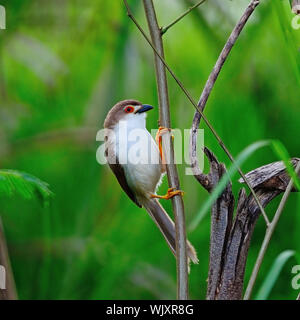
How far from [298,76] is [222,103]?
0.71 metres

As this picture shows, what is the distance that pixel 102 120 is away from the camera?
150 cm

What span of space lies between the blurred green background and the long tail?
248 millimetres

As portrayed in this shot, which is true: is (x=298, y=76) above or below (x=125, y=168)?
above

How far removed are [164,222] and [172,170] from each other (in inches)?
12.5

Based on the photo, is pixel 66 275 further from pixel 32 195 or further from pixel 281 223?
pixel 32 195

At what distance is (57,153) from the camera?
5.65ft

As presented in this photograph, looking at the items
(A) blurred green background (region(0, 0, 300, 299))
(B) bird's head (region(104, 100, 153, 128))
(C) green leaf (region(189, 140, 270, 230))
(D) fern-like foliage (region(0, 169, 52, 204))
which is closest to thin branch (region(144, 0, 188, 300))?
(C) green leaf (region(189, 140, 270, 230))

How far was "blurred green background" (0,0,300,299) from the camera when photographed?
1.45 metres
